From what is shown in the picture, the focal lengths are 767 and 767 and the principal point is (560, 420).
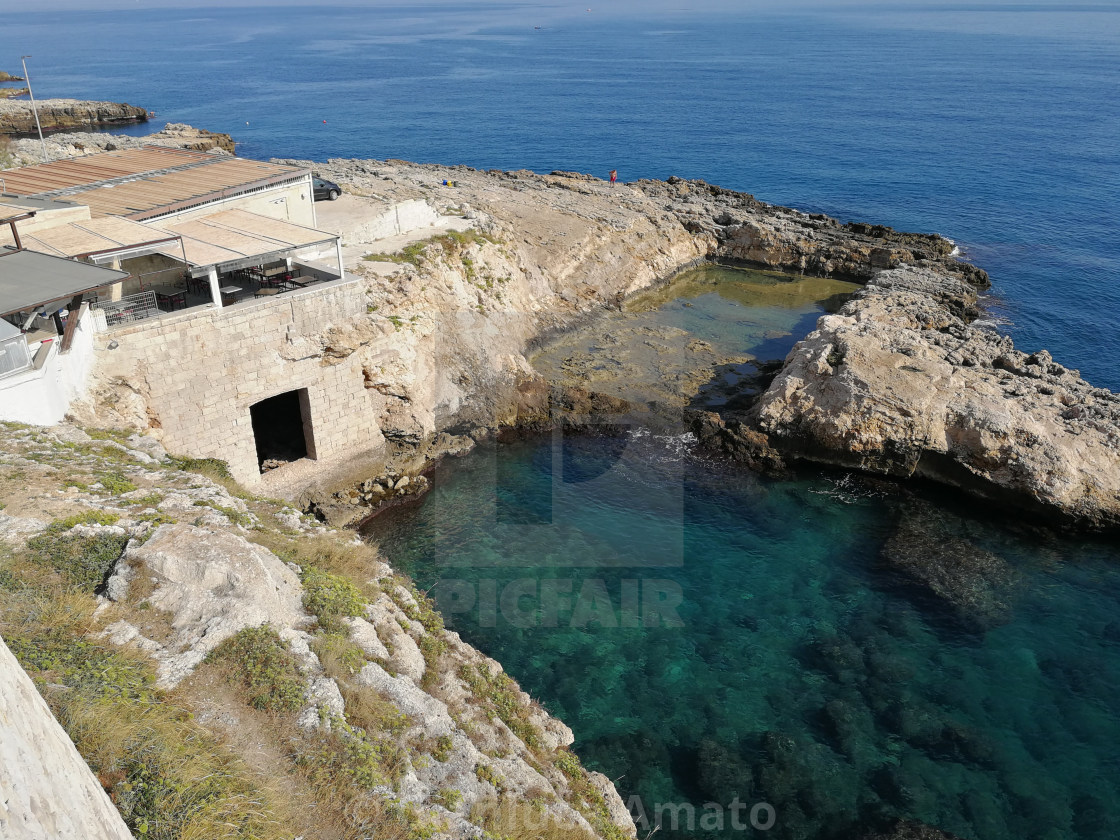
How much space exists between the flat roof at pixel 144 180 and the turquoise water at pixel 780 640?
13.8 metres

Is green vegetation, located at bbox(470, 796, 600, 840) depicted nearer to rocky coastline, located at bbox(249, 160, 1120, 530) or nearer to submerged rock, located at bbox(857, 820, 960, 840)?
submerged rock, located at bbox(857, 820, 960, 840)

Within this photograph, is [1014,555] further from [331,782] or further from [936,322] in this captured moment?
[331,782]

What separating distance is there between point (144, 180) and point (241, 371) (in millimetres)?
11502

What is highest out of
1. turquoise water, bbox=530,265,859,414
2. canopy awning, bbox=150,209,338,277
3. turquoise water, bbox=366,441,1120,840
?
canopy awning, bbox=150,209,338,277

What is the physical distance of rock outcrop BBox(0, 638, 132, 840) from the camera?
634 cm

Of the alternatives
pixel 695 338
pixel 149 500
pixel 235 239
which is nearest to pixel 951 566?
pixel 695 338

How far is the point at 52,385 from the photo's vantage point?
64.3 feet

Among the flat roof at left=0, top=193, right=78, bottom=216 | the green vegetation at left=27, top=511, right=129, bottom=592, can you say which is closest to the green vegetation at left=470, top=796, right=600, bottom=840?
the green vegetation at left=27, top=511, right=129, bottom=592

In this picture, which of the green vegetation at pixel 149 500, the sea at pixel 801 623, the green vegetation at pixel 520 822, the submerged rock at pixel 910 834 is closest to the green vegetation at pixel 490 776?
the green vegetation at pixel 520 822

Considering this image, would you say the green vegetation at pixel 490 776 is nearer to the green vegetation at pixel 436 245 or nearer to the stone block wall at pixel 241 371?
the stone block wall at pixel 241 371

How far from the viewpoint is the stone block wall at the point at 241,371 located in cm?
2394

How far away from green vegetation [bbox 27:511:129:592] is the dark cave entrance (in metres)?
14.2

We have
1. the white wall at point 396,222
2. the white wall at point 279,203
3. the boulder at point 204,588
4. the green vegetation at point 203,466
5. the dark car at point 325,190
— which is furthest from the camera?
the dark car at point 325,190

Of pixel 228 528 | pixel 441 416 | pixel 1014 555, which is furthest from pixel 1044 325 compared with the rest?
pixel 228 528
